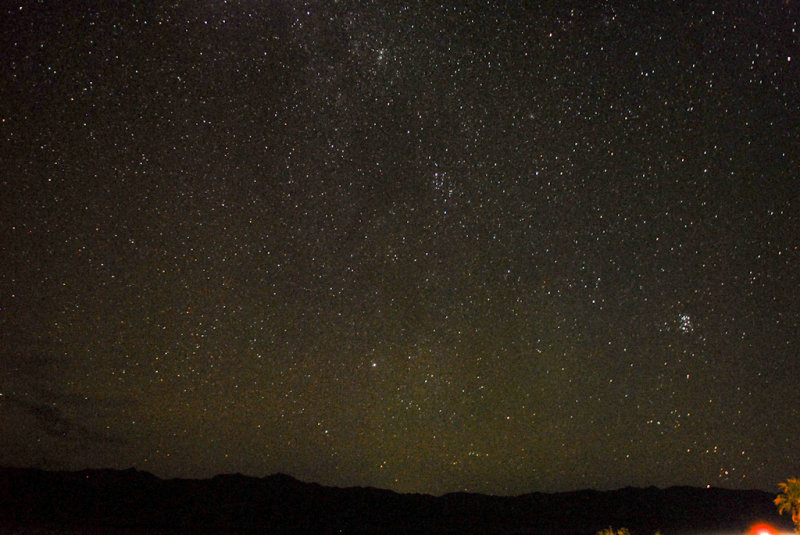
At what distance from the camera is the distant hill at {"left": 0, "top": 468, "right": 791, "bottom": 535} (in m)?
83.6

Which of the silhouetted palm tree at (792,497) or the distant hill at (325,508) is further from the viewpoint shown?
the distant hill at (325,508)

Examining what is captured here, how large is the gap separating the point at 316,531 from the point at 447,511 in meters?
29.0

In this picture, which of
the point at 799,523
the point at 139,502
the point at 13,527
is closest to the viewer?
the point at 799,523

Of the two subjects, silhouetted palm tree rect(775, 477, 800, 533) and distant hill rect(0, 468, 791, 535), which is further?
distant hill rect(0, 468, 791, 535)

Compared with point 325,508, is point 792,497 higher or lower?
higher

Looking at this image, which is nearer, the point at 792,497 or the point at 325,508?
the point at 792,497

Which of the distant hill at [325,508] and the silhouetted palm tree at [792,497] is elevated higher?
the silhouetted palm tree at [792,497]

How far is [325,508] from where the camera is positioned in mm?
100812

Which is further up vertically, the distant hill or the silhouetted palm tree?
the silhouetted palm tree

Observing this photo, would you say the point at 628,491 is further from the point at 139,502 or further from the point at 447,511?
the point at 139,502

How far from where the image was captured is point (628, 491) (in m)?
107

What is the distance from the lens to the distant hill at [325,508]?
83.6 m

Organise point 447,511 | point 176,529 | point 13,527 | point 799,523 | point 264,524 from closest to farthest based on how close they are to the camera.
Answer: point 799,523 < point 13,527 < point 176,529 < point 264,524 < point 447,511

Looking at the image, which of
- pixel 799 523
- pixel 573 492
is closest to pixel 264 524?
pixel 573 492
